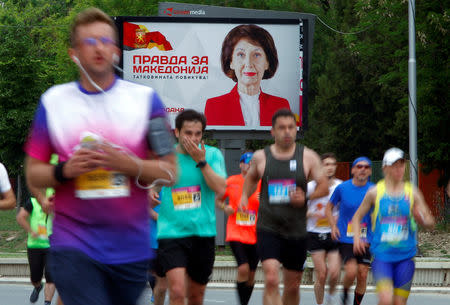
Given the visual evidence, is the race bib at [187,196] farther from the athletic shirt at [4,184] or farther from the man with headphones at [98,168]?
the man with headphones at [98,168]

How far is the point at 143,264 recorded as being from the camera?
4277mm

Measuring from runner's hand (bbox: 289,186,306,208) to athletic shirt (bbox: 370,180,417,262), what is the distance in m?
0.70

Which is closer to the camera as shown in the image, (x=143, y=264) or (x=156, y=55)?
(x=143, y=264)

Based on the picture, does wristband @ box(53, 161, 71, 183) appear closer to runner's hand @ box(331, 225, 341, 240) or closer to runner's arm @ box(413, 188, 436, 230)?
runner's arm @ box(413, 188, 436, 230)

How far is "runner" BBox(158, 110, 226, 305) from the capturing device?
8.63m

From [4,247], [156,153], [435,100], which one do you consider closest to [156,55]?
[435,100]

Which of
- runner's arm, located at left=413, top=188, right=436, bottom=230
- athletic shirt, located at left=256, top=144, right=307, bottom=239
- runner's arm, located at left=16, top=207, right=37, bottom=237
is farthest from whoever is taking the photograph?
runner's arm, located at left=16, top=207, right=37, bottom=237

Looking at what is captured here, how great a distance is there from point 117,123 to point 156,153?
215mm

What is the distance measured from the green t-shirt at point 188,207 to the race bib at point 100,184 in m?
4.58

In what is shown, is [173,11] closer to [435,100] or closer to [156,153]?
[435,100]

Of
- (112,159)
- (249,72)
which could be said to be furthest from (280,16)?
(112,159)

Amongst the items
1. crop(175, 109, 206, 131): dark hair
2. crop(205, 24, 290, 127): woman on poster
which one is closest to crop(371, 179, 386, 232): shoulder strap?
crop(175, 109, 206, 131): dark hair

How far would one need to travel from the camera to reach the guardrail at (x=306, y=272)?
17.0 metres

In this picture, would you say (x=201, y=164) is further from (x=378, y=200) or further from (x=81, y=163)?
(x=81, y=163)
